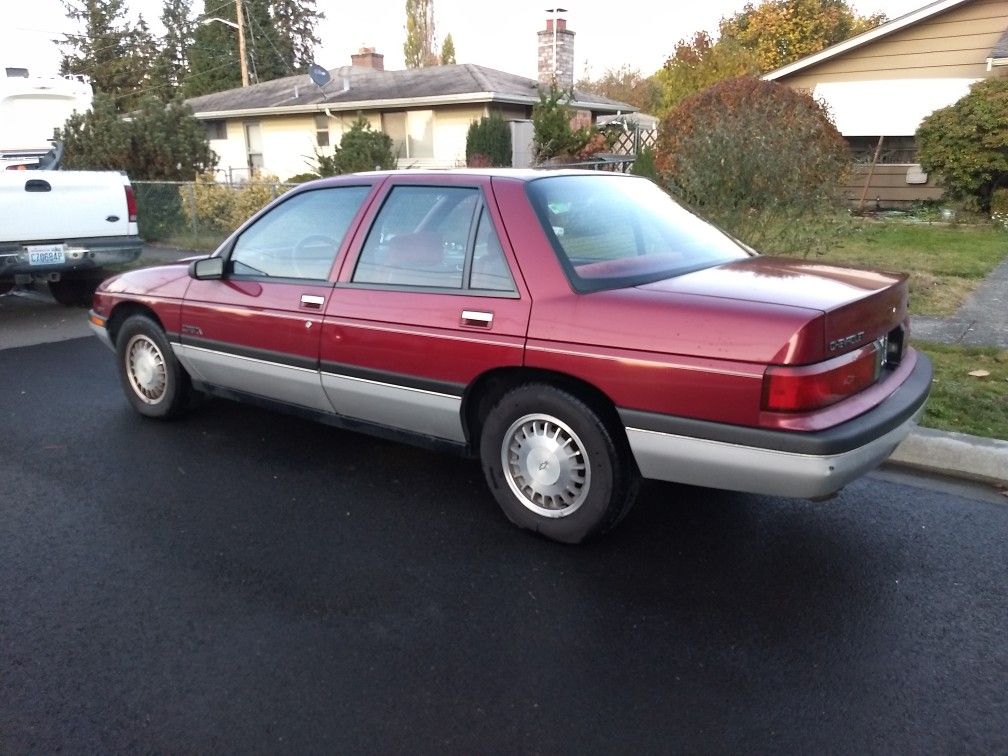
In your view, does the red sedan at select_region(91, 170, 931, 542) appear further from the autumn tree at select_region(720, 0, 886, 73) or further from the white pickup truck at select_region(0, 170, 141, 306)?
the autumn tree at select_region(720, 0, 886, 73)

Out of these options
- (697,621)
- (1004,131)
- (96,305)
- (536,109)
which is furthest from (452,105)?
(697,621)

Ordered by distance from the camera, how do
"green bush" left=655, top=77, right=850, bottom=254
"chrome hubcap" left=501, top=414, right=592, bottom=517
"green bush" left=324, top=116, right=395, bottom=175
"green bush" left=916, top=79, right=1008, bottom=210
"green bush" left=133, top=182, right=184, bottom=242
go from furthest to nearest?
1. "green bush" left=324, top=116, right=395, bottom=175
2. "green bush" left=916, top=79, right=1008, bottom=210
3. "green bush" left=133, top=182, right=184, bottom=242
4. "green bush" left=655, top=77, right=850, bottom=254
5. "chrome hubcap" left=501, top=414, right=592, bottom=517

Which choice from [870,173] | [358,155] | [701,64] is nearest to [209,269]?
[358,155]

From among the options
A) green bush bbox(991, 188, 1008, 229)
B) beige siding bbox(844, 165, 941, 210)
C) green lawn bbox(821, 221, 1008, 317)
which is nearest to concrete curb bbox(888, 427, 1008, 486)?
green lawn bbox(821, 221, 1008, 317)

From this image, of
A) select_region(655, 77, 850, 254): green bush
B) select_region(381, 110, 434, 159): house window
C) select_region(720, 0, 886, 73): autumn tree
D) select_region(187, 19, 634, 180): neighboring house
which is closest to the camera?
select_region(655, 77, 850, 254): green bush

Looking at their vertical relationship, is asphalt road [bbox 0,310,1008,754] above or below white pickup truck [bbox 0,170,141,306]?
below

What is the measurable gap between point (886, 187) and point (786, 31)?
22.1 meters

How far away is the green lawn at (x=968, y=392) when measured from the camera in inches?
197

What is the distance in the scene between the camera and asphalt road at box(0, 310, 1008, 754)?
8.94 feet

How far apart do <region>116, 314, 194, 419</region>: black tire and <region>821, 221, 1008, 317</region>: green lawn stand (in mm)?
5426

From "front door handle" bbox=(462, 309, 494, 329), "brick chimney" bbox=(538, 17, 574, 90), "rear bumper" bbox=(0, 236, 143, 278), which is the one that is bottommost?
"rear bumper" bbox=(0, 236, 143, 278)

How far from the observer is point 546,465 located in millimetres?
3807

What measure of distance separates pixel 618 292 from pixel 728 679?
1.55 metres

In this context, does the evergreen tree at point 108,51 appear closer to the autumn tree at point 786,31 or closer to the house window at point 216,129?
the house window at point 216,129
